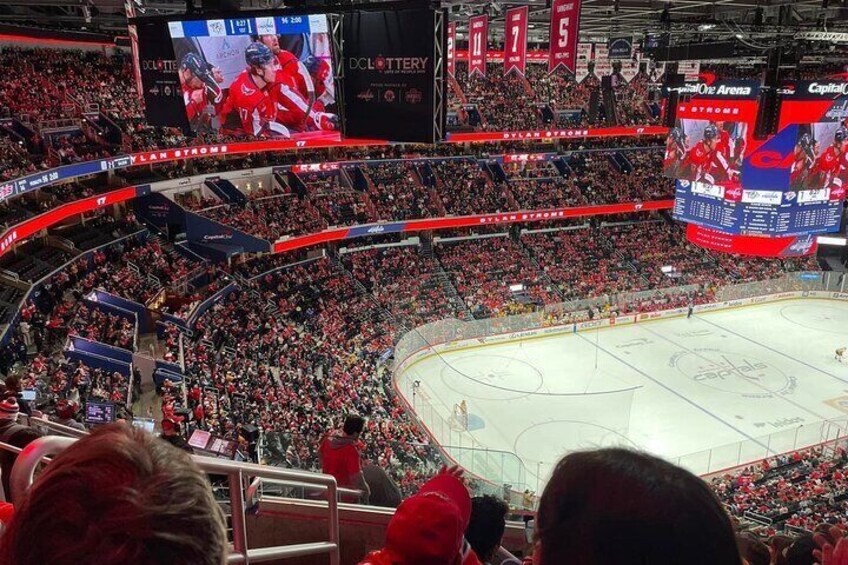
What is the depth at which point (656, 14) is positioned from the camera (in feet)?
81.1

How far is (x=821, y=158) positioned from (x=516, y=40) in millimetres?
9702

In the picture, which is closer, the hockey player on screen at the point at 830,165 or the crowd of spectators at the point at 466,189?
the hockey player on screen at the point at 830,165

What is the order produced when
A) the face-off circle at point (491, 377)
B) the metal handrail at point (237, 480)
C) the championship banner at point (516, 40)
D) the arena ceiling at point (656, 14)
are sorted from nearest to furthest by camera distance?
1. the metal handrail at point (237, 480)
2. the championship banner at point (516, 40)
3. the arena ceiling at point (656, 14)
4. the face-off circle at point (491, 377)

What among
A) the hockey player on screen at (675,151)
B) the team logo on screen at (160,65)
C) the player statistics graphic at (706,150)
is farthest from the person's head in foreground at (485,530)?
the hockey player on screen at (675,151)

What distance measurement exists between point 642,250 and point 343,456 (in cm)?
3303

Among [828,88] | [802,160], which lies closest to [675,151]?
[802,160]

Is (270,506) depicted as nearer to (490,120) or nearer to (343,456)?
(343,456)

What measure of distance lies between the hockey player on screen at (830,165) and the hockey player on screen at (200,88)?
54.2 feet

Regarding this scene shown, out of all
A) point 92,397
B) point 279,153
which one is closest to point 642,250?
point 279,153

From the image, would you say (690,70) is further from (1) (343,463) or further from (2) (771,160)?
(1) (343,463)

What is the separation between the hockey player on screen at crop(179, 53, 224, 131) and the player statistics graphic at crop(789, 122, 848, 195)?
51.7 ft

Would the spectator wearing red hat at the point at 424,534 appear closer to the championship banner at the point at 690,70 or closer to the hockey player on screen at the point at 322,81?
the hockey player on screen at the point at 322,81

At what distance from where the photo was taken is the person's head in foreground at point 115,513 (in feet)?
3.01

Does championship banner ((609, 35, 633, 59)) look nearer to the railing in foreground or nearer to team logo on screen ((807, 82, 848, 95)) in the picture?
team logo on screen ((807, 82, 848, 95))
